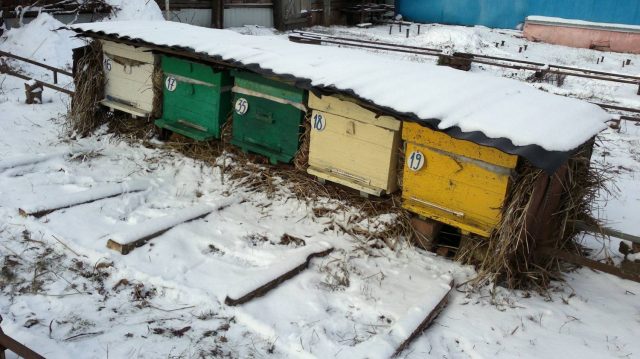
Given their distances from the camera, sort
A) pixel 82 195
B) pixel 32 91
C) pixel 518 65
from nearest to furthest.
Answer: pixel 82 195 < pixel 32 91 < pixel 518 65

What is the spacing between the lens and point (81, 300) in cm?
436

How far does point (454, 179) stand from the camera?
5.05 metres

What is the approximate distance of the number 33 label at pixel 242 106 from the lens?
6.57m

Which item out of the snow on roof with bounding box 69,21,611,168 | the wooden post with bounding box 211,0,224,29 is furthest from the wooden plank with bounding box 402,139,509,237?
the wooden post with bounding box 211,0,224,29

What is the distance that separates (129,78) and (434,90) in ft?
14.6

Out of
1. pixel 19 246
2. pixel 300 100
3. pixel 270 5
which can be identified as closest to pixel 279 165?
pixel 300 100

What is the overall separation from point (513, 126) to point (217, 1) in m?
15.2

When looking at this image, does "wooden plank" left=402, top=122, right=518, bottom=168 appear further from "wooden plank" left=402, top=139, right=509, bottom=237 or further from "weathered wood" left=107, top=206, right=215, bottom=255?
"weathered wood" left=107, top=206, right=215, bottom=255

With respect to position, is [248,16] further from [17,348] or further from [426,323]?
[17,348]

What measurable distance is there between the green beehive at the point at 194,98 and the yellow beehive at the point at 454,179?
258cm

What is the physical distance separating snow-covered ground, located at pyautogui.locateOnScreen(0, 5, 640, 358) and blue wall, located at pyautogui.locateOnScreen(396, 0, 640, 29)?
66.2 ft

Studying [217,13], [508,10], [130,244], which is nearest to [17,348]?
[130,244]

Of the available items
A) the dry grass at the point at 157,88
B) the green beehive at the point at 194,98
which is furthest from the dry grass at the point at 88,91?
the green beehive at the point at 194,98

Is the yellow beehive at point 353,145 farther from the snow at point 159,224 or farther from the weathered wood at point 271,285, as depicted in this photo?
the snow at point 159,224
